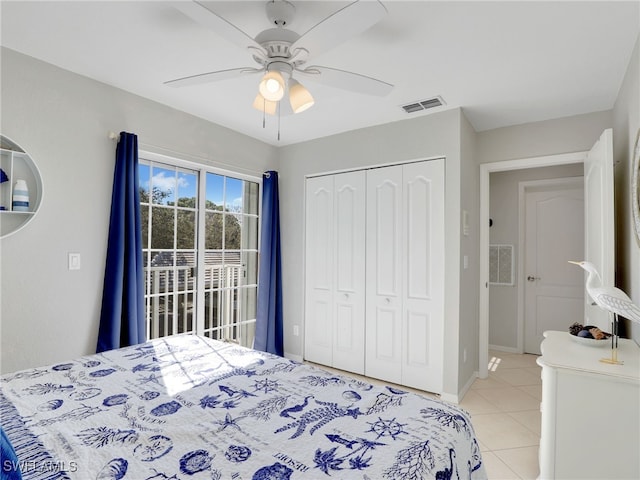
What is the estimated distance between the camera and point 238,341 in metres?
3.95

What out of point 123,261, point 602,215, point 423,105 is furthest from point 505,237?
point 123,261

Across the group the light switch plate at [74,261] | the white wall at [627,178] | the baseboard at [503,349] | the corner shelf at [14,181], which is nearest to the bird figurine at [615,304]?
the white wall at [627,178]

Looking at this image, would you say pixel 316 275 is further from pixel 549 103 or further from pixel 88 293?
pixel 549 103

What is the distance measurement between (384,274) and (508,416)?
1554 millimetres

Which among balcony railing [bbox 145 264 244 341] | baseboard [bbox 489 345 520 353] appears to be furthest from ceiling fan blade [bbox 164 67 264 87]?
baseboard [bbox 489 345 520 353]

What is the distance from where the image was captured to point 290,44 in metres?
1.77

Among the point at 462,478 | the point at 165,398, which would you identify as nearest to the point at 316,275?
the point at 165,398

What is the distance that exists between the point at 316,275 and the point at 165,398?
8.64 feet

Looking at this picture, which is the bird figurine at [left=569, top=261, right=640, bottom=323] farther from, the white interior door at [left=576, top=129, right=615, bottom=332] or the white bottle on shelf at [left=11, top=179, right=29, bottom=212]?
the white bottle on shelf at [left=11, top=179, right=29, bottom=212]

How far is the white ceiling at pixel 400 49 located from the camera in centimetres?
185

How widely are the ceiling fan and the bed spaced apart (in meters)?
1.41

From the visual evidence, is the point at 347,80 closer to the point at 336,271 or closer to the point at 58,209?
the point at 58,209

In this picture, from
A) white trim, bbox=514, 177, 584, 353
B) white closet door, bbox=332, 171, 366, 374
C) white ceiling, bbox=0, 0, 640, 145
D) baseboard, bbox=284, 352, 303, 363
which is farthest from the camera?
white trim, bbox=514, 177, 584, 353

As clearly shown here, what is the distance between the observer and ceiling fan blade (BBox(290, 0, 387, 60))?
1.35 m
